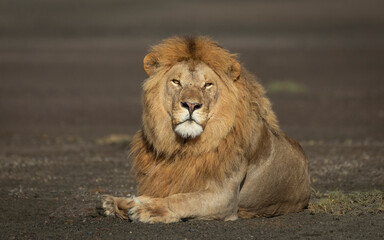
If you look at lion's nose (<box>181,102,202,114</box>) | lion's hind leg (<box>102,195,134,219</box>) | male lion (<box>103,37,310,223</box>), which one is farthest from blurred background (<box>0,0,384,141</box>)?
lion's hind leg (<box>102,195,134,219</box>)

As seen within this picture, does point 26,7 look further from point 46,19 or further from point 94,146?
point 94,146

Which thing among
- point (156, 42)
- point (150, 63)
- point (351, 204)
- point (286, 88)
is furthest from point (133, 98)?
point (150, 63)

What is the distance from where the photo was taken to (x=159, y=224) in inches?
276

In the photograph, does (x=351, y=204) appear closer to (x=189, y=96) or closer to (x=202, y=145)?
(x=202, y=145)

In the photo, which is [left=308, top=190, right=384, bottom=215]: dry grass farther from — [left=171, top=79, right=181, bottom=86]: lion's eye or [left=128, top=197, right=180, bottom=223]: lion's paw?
[left=171, top=79, right=181, bottom=86]: lion's eye

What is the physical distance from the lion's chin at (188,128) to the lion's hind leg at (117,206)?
0.82 metres

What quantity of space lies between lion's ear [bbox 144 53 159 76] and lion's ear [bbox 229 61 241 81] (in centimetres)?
→ 70

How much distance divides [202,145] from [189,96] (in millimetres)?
507

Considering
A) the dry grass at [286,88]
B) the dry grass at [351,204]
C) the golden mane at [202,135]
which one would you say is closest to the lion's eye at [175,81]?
the golden mane at [202,135]

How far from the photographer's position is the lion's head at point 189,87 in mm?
7270

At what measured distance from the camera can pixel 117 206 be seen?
24.5 feet

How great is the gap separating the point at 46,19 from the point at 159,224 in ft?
148

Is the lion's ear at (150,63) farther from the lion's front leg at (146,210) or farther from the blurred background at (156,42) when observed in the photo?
the lion's front leg at (146,210)

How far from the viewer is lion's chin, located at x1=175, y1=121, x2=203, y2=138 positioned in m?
7.05
